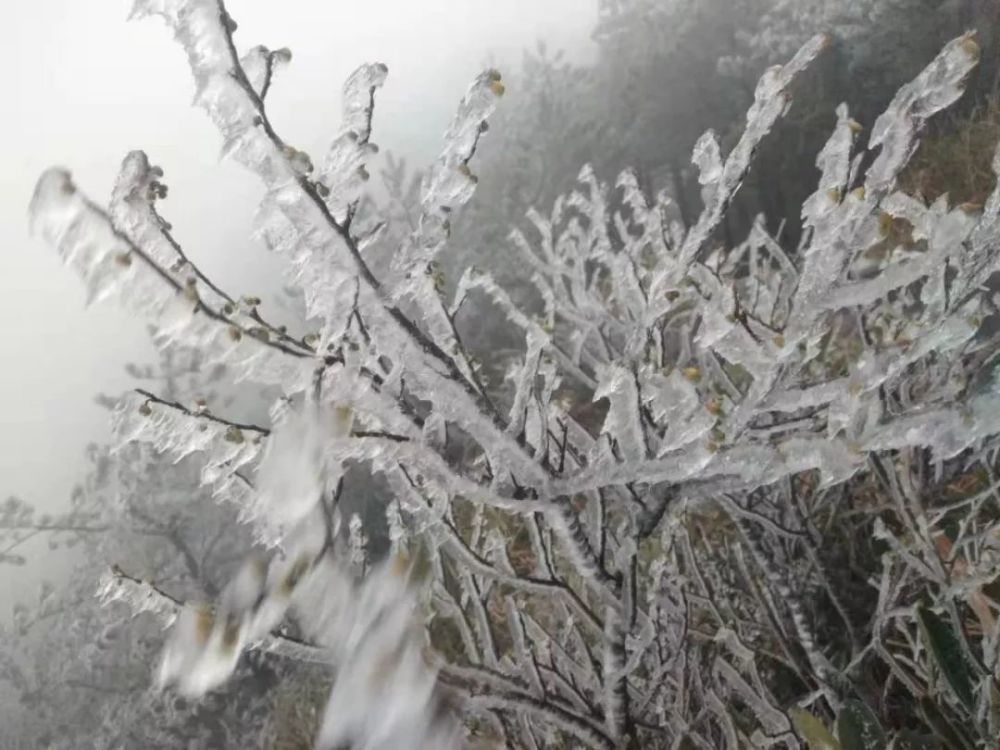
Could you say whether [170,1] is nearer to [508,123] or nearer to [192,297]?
[192,297]

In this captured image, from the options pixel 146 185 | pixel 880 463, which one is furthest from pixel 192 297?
pixel 880 463

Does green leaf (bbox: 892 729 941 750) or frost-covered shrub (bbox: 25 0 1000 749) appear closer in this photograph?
frost-covered shrub (bbox: 25 0 1000 749)

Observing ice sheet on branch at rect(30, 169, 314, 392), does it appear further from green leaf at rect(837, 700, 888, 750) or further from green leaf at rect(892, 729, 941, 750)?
green leaf at rect(892, 729, 941, 750)

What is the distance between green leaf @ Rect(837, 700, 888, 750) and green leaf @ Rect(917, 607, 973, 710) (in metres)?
0.15

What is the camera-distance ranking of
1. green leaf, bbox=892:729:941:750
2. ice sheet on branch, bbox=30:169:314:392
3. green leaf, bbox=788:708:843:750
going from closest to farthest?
ice sheet on branch, bbox=30:169:314:392 < green leaf, bbox=788:708:843:750 < green leaf, bbox=892:729:941:750

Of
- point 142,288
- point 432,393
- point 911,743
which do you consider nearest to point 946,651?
point 911,743

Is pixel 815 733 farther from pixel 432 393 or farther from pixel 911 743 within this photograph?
pixel 432 393

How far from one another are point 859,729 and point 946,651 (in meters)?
0.20

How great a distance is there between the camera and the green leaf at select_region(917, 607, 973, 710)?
118 centimetres

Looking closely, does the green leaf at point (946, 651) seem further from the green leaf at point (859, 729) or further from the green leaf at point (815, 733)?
the green leaf at point (815, 733)

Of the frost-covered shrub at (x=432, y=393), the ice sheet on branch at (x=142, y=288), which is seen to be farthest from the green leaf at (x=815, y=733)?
the ice sheet on branch at (x=142, y=288)

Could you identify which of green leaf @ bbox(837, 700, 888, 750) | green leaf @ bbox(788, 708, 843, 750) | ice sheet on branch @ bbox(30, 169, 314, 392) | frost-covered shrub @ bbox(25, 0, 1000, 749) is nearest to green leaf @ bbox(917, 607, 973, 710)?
frost-covered shrub @ bbox(25, 0, 1000, 749)

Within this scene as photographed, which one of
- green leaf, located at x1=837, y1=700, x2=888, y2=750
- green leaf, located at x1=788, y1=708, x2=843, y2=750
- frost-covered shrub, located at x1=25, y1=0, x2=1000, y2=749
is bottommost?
green leaf, located at x1=837, y1=700, x2=888, y2=750

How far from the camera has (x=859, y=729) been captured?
45.0 inches
